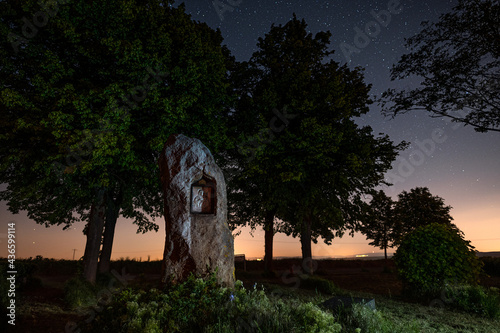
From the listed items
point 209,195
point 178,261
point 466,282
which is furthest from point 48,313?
point 466,282

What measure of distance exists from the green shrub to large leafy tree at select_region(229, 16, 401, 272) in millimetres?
6229

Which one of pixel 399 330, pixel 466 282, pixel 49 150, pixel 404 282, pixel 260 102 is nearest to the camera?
pixel 399 330

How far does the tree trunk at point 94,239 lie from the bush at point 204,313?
24.0 ft

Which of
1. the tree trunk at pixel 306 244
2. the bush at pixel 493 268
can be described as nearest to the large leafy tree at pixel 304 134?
the tree trunk at pixel 306 244

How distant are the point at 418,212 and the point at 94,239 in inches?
1280

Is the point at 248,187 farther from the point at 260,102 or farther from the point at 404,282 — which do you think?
the point at 404,282

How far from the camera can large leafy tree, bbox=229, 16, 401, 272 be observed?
12.9 m

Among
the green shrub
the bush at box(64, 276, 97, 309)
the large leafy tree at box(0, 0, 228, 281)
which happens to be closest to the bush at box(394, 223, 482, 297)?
the green shrub

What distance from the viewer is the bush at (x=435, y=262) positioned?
8570mm

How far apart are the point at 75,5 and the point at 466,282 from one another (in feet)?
53.7

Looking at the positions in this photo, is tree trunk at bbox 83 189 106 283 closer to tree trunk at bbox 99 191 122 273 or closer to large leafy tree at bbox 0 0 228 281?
large leafy tree at bbox 0 0 228 281

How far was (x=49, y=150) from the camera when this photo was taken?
403 inches

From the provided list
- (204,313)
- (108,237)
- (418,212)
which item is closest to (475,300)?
(204,313)

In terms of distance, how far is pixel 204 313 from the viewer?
16.3 feet
